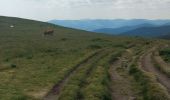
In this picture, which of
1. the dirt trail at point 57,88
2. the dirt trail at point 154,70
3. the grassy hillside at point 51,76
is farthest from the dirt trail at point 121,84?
the dirt trail at point 57,88

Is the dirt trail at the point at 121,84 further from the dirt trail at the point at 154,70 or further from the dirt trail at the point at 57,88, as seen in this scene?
the dirt trail at the point at 57,88

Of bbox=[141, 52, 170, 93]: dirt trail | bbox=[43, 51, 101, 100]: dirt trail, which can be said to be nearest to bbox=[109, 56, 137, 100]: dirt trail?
bbox=[141, 52, 170, 93]: dirt trail

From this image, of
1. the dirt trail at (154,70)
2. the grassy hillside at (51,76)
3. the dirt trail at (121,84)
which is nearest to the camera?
the grassy hillside at (51,76)

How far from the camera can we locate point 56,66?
5678cm

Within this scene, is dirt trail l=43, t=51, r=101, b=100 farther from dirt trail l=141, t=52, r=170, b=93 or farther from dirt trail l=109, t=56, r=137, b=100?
dirt trail l=141, t=52, r=170, b=93

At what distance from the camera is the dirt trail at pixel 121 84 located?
119 feet

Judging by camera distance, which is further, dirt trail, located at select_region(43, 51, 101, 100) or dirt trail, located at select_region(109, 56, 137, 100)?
dirt trail, located at select_region(109, 56, 137, 100)

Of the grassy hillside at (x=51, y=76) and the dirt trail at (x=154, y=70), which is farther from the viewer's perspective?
the dirt trail at (x=154, y=70)

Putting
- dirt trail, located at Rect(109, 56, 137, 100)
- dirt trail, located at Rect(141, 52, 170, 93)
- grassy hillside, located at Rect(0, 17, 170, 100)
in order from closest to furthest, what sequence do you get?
grassy hillside, located at Rect(0, 17, 170, 100) < dirt trail, located at Rect(109, 56, 137, 100) < dirt trail, located at Rect(141, 52, 170, 93)

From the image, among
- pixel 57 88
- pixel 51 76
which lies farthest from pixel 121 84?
pixel 51 76

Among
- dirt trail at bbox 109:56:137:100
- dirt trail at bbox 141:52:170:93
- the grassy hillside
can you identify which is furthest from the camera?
dirt trail at bbox 141:52:170:93

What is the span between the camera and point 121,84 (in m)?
42.8

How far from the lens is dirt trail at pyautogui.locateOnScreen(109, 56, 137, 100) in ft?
119

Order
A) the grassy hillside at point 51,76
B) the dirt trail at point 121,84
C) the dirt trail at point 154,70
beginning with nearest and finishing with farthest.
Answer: the grassy hillside at point 51,76 → the dirt trail at point 121,84 → the dirt trail at point 154,70
